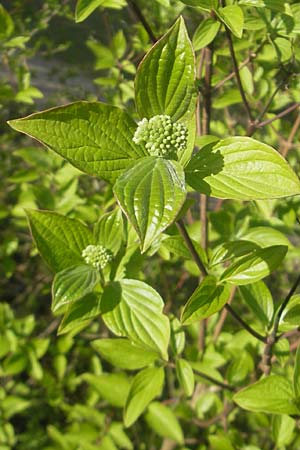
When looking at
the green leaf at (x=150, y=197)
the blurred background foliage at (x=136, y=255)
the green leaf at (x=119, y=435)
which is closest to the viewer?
the green leaf at (x=150, y=197)

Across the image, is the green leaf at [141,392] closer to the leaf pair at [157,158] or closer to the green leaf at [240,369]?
the green leaf at [240,369]

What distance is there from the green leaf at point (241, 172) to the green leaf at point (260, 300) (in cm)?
38

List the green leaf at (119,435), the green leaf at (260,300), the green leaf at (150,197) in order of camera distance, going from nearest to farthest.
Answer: the green leaf at (150,197)
the green leaf at (260,300)
the green leaf at (119,435)

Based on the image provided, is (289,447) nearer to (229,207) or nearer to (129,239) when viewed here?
(229,207)

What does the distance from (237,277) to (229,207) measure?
744 mm

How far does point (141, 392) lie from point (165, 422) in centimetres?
39

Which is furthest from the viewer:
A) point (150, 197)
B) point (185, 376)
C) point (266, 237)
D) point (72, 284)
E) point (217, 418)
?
point (217, 418)

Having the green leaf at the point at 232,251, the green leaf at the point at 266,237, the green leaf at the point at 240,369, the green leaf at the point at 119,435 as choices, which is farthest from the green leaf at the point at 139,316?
the green leaf at the point at 119,435

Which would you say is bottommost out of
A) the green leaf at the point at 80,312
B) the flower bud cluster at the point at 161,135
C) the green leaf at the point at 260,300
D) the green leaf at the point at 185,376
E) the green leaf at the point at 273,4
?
the green leaf at the point at 185,376

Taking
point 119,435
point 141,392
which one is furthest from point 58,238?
point 119,435

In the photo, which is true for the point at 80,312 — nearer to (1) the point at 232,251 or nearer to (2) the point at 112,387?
(1) the point at 232,251

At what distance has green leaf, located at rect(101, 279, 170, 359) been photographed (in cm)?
75

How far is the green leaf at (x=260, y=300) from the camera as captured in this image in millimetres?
914

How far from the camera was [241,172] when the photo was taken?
1.91 feet
